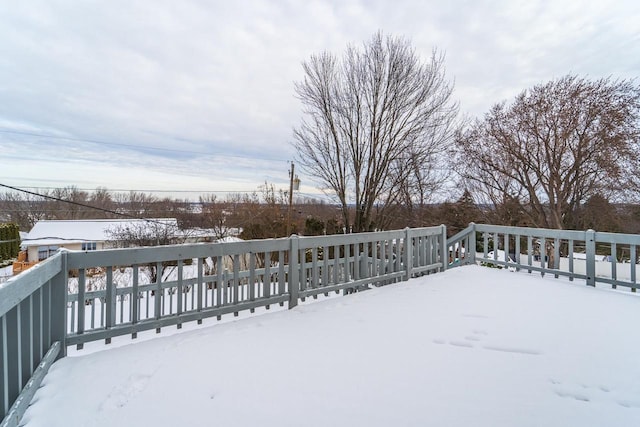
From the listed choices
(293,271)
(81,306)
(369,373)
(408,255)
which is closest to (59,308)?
(81,306)

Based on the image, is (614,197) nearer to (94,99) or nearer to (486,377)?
(486,377)

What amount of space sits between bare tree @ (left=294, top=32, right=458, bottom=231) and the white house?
41.3 feet

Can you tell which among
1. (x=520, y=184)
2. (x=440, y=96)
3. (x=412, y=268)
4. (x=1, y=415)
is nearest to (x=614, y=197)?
(x=520, y=184)

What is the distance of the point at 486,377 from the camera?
2.02 meters

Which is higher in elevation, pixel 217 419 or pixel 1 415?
pixel 1 415

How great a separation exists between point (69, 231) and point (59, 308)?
20.5 meters

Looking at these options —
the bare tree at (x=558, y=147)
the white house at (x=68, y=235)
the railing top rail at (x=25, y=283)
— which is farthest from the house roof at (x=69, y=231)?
the bare tree at (x=558, y=147)

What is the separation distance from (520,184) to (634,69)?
16.2 feet

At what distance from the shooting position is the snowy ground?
65.1 inches

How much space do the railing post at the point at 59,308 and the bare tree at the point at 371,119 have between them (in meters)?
6.65

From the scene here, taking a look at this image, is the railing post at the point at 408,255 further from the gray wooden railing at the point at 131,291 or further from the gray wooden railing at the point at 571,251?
the gray wooden railing at the point at 571,251

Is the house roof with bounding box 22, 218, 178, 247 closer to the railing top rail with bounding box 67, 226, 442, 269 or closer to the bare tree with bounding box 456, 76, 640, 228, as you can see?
the railing top rail with bounding box 67, 226, 442, 269

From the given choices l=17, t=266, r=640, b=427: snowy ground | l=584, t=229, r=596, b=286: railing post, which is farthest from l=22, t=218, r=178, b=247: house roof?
l=584, t=229, r=596, b=286: railing post

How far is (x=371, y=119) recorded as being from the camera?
805 cm
